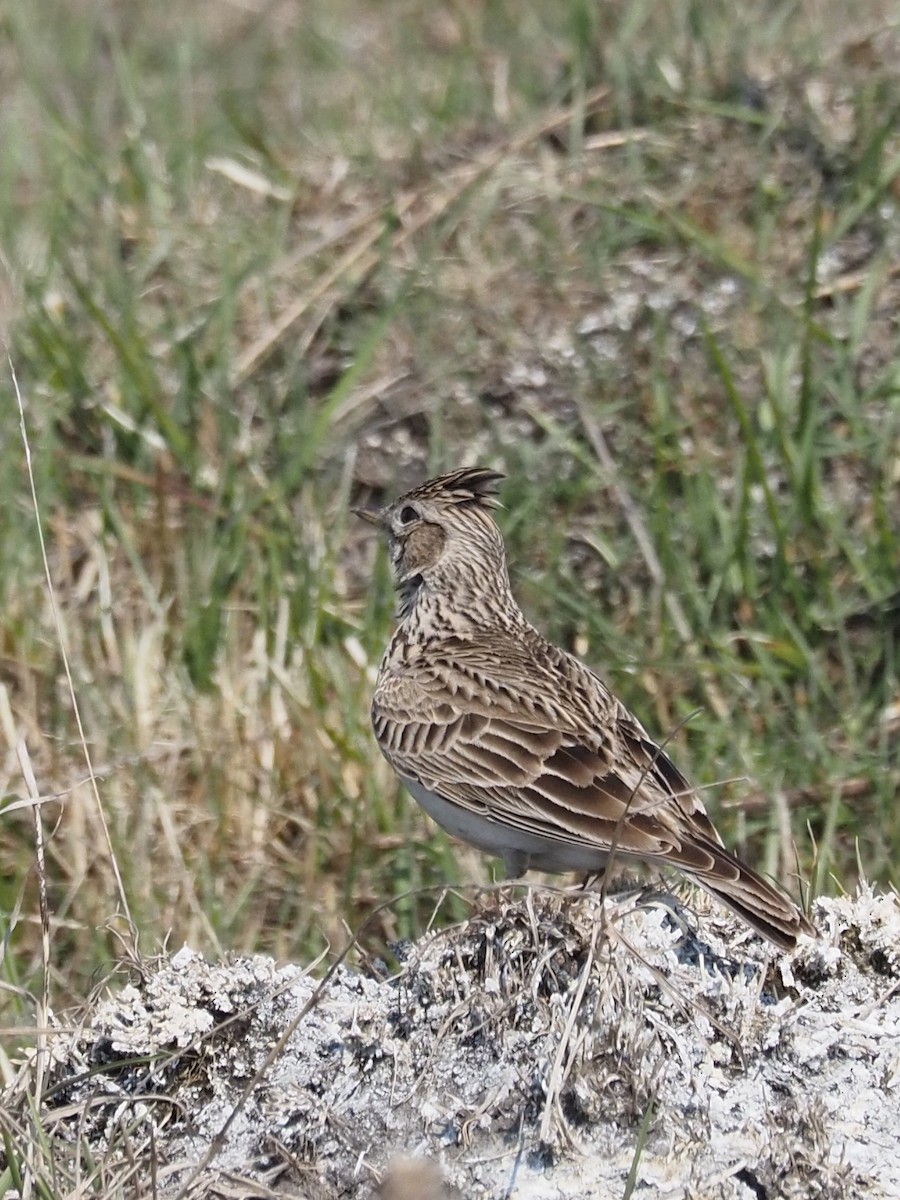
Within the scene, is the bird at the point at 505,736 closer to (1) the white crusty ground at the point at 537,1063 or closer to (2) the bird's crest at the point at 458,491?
(2) the bird's crest at the point at 458,491

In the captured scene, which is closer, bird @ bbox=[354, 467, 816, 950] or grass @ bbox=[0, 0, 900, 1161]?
bird @ bbox=[354, 467, 816, 950]

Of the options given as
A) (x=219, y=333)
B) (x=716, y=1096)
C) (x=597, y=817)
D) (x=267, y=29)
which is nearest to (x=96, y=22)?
(x=267, y=29)

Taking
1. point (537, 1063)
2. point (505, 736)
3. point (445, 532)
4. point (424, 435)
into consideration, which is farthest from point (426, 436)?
point (537, 1063)

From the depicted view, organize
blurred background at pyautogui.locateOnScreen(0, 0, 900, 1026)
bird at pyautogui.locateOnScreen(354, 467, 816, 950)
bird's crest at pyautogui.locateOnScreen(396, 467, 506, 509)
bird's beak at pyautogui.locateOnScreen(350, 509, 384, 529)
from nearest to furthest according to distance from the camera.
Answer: bird at pyautogui.locateOnScreen(354, 467, 816, 950) < bird's crest at pyautogui.locateOnScreen(396, 467, 506, 509) < bird's beak at pyautogui.locateOnScreen(350, 509, 384, 529) < blurred background at pyautogui.locateOnScreen(0, 0, 900, 1026)

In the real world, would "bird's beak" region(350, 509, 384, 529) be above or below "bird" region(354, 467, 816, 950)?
above

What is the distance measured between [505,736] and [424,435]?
2.34 meters

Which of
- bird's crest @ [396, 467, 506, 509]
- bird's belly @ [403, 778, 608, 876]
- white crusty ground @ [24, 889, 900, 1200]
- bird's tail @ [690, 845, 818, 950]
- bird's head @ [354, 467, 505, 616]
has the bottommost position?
bird's belly @ [403, 778, 608, 876]

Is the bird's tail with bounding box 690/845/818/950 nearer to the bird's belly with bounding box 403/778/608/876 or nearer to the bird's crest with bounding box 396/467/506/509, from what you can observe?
the bird's belly with bounding box 403/778/608/876

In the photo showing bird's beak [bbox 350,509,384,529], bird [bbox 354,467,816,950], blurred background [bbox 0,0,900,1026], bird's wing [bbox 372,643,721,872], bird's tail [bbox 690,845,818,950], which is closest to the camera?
bird's tail [bbox 690,845,818,950]

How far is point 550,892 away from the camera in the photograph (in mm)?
3744

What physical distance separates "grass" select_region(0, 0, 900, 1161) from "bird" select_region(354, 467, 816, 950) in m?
0.76

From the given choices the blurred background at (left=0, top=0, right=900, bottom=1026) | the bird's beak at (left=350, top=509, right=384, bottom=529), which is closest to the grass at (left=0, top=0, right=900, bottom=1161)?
the blurred background at (left=0, top=0, right=900, bottom=1026)

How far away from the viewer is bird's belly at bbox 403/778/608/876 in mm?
4551

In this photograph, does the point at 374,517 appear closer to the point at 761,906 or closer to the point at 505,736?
the point at 505,736
